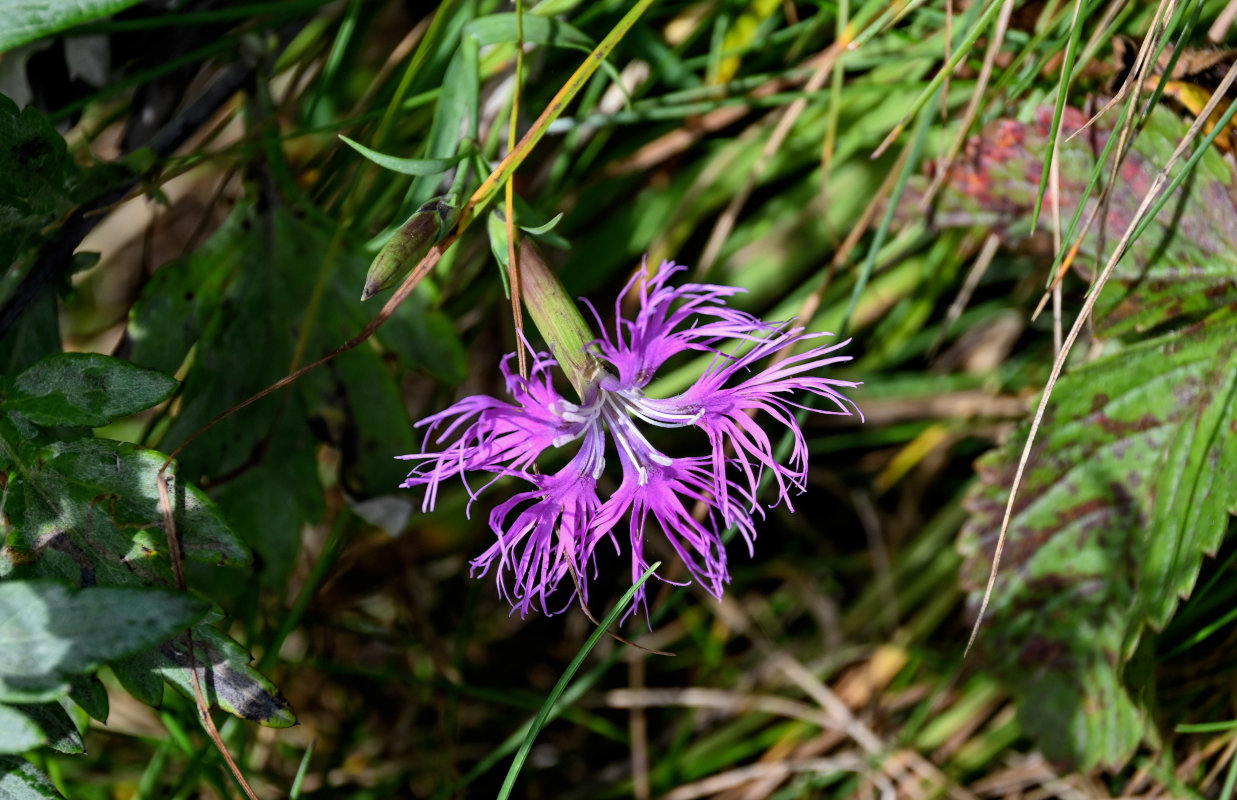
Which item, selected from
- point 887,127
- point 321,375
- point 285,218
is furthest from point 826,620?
point 285,218

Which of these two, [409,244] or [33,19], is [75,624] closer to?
[409,244]

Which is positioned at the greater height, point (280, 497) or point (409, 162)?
point (409, 162)

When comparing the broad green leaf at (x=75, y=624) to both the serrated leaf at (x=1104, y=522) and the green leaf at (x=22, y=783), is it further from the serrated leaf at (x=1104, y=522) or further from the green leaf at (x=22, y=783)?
the serrated leaf at (x=1104, y=522)

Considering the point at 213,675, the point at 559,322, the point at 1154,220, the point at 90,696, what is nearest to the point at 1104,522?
the point at 1154,220

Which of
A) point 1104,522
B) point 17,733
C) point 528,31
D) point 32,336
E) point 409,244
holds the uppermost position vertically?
point 528,31

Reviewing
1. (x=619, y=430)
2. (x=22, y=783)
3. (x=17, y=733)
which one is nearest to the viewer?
(x=17, y=733)

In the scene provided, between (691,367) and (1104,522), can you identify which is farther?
(691,367)

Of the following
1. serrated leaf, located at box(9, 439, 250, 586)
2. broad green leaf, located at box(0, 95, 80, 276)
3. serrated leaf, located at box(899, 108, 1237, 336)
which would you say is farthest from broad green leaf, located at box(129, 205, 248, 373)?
serrated leaf, located at box(899, 108, 1237, 336)

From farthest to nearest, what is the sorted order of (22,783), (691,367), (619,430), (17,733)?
1. (691,367)
2. (619,430)
3. (22,783)
4. (17,733)

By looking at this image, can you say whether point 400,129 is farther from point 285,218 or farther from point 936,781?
point 936,781

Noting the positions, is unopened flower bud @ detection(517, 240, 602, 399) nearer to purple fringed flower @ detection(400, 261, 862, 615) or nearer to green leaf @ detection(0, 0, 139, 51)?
purple fringed flower @ detection(400, 261, 862, 615)
